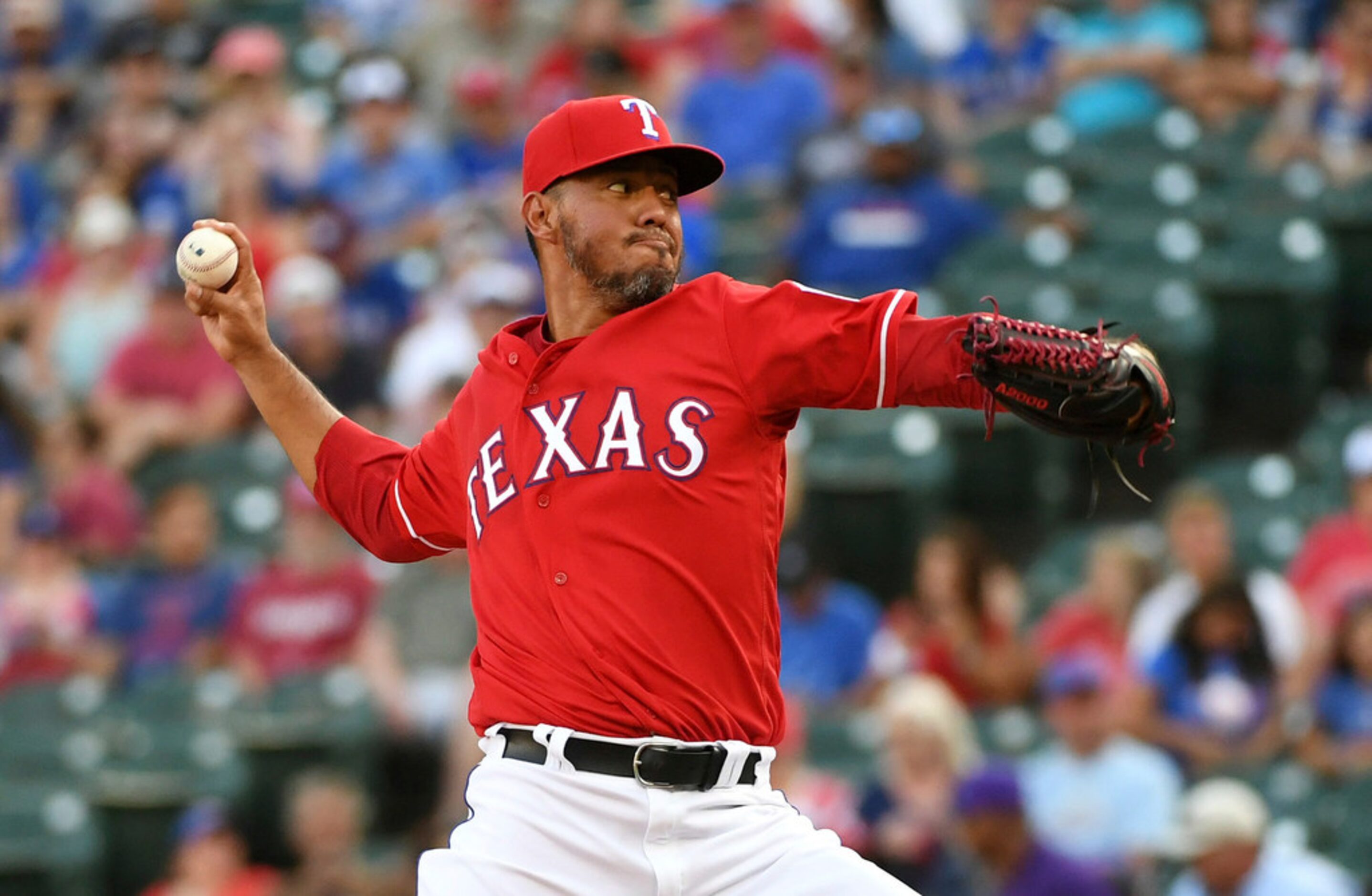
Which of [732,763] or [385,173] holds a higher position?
[385,173]

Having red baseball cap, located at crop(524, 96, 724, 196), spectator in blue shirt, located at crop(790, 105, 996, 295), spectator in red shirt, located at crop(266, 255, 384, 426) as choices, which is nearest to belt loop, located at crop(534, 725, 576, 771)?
red baseball cap, located at crop(524, 96, 724, 196)

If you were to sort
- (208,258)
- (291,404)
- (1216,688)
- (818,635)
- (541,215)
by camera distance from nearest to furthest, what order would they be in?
(541,215) < (208,258) < (291,404) < (1216,688) < (818,635)

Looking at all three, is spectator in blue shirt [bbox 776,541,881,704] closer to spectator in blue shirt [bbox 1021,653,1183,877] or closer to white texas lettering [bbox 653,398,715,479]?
spectator in blue shirt [bbox 1021,653,1183,877]

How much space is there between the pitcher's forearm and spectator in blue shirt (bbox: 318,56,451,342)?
5.87 m

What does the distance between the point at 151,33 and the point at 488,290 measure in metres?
4.49

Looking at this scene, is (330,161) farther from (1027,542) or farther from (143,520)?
(1027,542)

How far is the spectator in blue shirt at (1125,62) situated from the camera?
9.80 m

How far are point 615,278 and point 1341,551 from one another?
4.12 m

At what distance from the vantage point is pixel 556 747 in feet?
11.9

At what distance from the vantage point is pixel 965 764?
6.72 m

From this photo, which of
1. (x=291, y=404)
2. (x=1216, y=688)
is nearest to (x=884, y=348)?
(x=291, y=404)

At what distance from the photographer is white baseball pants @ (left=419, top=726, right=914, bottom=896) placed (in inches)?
140

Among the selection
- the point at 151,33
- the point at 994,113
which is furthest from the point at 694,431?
the point at 151,33

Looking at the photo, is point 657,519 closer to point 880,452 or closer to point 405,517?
point 405,517
